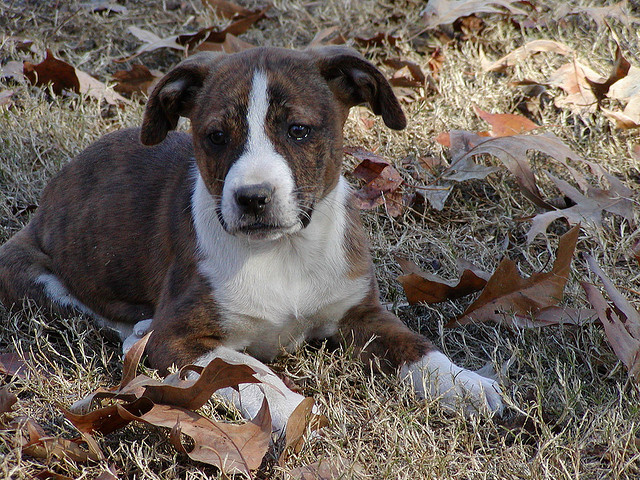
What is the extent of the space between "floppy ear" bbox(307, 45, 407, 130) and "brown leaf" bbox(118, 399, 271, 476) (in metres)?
1.54

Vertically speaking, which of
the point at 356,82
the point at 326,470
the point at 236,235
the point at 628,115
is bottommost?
the point at 628,115

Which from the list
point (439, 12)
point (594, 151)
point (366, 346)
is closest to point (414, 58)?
point (439, 12)

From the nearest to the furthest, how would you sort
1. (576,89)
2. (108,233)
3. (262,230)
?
(262,230), (108,233), (576,89)

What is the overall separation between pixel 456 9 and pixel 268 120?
3.38 metres

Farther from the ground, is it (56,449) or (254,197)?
(254,197)

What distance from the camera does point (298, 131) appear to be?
138 inches

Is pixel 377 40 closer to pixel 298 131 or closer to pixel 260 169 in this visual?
pixel 298 131

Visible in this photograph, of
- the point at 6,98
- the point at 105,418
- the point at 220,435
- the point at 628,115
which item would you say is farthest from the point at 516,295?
the point at 6,98

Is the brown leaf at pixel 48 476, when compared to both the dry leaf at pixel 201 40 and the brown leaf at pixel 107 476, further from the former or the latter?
the dry leaf at pixel 201 40

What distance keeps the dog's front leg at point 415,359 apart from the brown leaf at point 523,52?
2655 mm

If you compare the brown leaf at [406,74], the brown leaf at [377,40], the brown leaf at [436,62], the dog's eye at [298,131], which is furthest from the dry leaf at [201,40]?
the dog's eye at [298,131]

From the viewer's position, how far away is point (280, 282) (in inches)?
149

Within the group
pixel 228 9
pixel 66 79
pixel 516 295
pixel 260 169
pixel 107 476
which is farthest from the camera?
pixel 228 9

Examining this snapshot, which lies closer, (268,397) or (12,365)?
(268,397)
